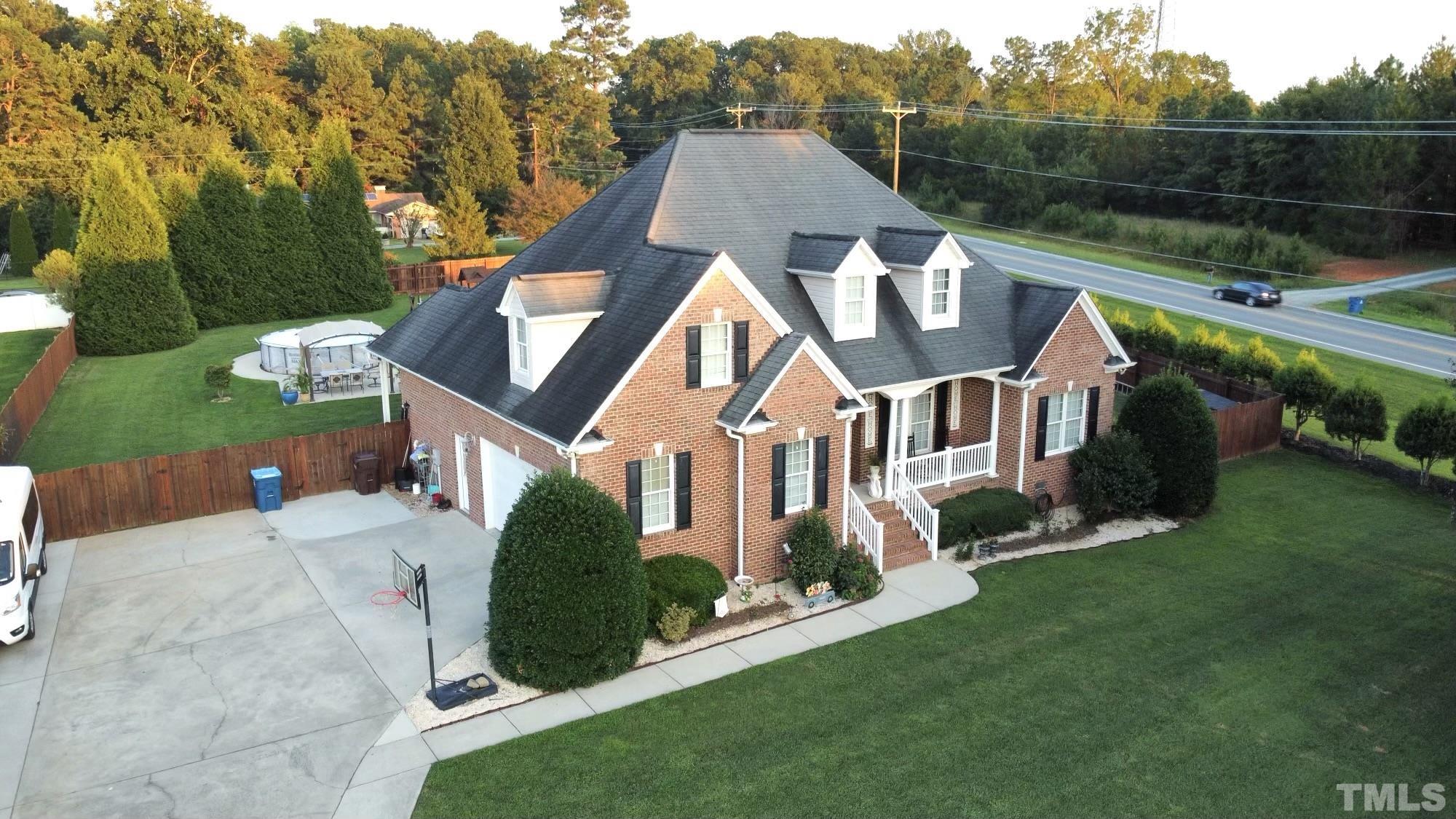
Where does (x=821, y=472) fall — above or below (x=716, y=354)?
below

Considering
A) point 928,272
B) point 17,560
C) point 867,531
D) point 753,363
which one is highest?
point 928,272

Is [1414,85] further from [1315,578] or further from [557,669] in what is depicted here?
[557,669]

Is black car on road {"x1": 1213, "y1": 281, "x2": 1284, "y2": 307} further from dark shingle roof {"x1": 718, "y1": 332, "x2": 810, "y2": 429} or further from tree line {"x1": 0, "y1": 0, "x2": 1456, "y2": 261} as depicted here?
dark shingle roof {"x1": 718, "y1": 332, "x2": 810, "y2": 429}

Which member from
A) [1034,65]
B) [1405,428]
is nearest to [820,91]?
[1034,65]

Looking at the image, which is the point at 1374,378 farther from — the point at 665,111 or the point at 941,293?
the point at 665,111

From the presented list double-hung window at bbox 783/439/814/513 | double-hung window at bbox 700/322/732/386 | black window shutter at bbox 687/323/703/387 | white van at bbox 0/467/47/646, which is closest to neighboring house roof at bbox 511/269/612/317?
black window shutter at bbox 687/323/703/387

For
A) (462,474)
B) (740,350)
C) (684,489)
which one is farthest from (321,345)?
(740,350)
